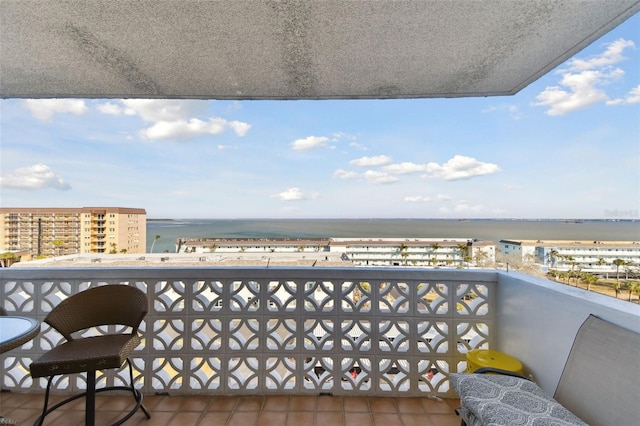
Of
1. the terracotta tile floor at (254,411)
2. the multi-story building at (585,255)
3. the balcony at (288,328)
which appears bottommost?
the terracotta tile floor at (254,411)

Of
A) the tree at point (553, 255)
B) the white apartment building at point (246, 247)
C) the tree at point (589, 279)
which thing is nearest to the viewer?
the tree at point (589, 279)

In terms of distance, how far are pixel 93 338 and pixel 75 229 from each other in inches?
152

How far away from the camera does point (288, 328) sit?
2293 mm

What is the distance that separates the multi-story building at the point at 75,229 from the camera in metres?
3.87

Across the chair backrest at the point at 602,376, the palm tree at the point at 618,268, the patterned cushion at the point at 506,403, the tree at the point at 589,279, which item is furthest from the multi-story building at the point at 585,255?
the patterned cushion at the point at 506,403

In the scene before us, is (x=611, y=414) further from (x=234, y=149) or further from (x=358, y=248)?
(x=234, y=149)

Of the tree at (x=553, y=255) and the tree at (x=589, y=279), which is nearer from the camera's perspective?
the tree at (x=589, y=279)

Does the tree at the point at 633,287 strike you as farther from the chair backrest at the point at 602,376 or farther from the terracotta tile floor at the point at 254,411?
the terracotta tile floor at the point at 254,411

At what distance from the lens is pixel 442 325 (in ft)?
7.50

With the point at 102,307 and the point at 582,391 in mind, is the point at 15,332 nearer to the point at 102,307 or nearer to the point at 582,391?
the point at 102,307

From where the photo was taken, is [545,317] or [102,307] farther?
[102,307]

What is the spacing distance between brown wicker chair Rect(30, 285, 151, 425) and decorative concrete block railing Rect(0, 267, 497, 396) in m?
0.27

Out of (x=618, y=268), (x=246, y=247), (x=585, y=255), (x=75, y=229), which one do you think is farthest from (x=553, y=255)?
(x=75, y=229)

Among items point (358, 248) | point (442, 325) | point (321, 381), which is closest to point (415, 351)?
point (442, 325)
